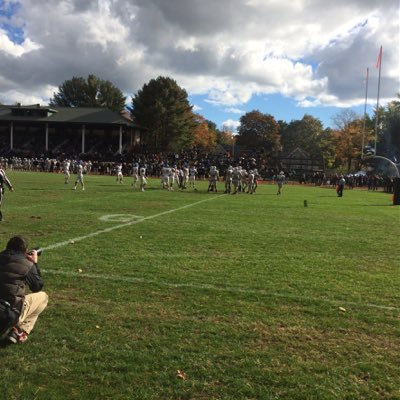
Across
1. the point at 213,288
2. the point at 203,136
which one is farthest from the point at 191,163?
the point at 213,288

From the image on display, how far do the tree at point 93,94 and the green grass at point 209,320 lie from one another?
78.1 m

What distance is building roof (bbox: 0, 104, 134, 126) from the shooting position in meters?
59.7

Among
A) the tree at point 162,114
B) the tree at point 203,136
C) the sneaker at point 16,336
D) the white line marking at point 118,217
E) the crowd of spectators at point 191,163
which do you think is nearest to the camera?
the sneaker at point 16,336

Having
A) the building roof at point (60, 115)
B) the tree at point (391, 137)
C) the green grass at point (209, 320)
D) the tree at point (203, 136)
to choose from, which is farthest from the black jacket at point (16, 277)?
the tree at point (203, 136)

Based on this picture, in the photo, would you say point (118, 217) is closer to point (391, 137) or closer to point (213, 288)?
point (213, 288)

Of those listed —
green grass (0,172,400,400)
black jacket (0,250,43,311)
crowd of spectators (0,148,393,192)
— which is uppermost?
crowd of spectators (0,148,393,192)

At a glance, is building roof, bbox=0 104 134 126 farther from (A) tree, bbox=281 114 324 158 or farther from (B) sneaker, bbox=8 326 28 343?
(B) sneaker, bbox=8 326 28 343

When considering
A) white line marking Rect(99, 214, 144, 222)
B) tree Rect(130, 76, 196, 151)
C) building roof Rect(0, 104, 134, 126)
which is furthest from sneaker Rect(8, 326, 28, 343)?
tree Rect(130, 76, 196, 151)

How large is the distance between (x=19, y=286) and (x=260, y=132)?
3643 inches

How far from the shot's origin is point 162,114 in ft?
220

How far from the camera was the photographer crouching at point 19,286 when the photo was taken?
452 cm

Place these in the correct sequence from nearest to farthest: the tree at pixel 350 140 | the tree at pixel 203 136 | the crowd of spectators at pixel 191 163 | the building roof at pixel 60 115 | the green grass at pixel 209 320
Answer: the green grass at pixel 209 320
the crowd of spectators at pixel 191 163
the building roof at pixel 60 115
the tree at pixel 350 140
the tree at pixel 203 136

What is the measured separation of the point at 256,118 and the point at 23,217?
279 ft

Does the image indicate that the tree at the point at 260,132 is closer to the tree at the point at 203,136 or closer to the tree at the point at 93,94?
the tree at the point at 203,136
